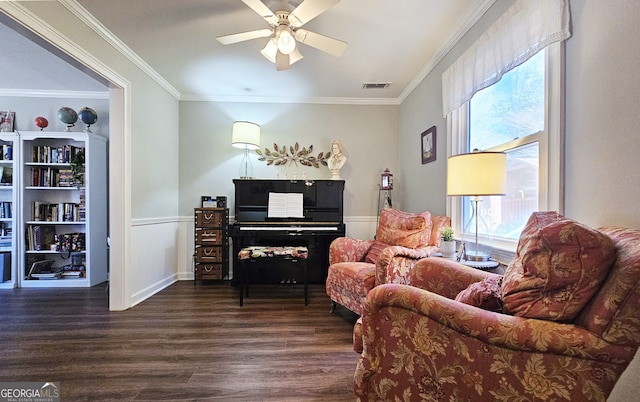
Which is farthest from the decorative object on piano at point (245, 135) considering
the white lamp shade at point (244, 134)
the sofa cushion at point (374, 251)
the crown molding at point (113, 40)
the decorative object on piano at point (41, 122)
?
the decorative object on piano at point (41, 122)

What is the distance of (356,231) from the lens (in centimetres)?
378

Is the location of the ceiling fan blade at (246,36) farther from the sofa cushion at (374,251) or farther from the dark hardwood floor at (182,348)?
the dark hardwood floor at (182,348)

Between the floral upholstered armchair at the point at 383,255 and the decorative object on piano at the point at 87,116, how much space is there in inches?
132

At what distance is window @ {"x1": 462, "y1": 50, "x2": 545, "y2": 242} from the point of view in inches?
63.1

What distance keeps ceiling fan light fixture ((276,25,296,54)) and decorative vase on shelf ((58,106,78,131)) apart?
3.14m

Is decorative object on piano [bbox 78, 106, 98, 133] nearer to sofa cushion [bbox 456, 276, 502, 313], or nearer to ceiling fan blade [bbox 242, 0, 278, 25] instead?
ceiling fan blade [bbox 242, 0, 278, 25]

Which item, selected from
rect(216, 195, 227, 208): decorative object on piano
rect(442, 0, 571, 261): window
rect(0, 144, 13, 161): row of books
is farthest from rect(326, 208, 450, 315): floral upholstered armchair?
rect(0, 144, 13, 161): row of books

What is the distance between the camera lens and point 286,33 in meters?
1.86

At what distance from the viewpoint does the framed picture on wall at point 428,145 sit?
2750mm

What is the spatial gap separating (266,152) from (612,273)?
3404 millimetres

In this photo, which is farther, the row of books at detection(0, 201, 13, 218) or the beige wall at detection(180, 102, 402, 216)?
the beige wall at detection(180, 102, 402, 216)

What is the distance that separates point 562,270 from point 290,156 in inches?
127

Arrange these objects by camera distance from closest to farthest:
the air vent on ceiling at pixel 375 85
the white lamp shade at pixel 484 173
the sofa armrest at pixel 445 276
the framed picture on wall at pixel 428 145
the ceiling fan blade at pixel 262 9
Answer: the sofa armrest at pixel 445 276 < the white lamp shade at pixel 484 173 < the ceiling fan blade at pixel 262 9 < the framed picture on wall at pixel 428 145 < the air vent on ceiling at pixel 375 85

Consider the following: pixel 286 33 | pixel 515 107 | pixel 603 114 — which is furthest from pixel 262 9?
pixel 603 114
